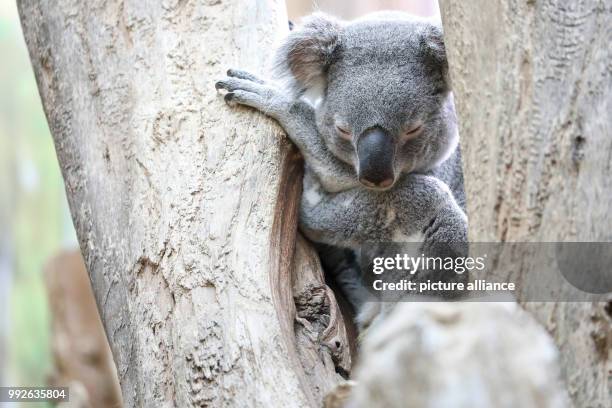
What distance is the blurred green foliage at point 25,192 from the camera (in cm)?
1559

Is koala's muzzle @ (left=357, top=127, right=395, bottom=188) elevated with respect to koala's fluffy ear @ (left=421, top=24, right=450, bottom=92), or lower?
lower

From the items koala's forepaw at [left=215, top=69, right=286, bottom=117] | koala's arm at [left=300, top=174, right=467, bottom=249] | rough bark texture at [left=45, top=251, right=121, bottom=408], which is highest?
koala's forepaw at [left=215, top=69, right=286, bottom=117]

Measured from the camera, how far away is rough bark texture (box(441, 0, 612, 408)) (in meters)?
1.88

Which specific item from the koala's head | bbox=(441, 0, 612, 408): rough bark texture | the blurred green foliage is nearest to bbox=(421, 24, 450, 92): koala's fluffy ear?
the koala's head

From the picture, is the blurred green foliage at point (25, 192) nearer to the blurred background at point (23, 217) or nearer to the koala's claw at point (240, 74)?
the blurred background at point (23, 217)

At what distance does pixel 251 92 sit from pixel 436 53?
0.79 meters

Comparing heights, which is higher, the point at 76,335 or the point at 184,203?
the point at 184,203

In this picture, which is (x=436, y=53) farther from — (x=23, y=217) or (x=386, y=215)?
(x=23, y=217)

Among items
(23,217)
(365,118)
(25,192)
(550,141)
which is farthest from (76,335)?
(25,192)

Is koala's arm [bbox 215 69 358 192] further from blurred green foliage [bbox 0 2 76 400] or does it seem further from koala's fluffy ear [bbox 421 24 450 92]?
blurred green foliage [bbox 0 2 76 400]

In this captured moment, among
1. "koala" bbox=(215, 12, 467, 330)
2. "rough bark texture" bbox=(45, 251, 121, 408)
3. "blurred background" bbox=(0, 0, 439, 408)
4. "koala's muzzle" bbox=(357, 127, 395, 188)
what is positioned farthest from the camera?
"blurred background" bbox=(0, 0, 439, 408)

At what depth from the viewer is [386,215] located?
3.20 m

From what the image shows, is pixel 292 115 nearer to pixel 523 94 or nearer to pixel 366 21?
pixel 366 21

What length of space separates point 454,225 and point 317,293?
690mm
